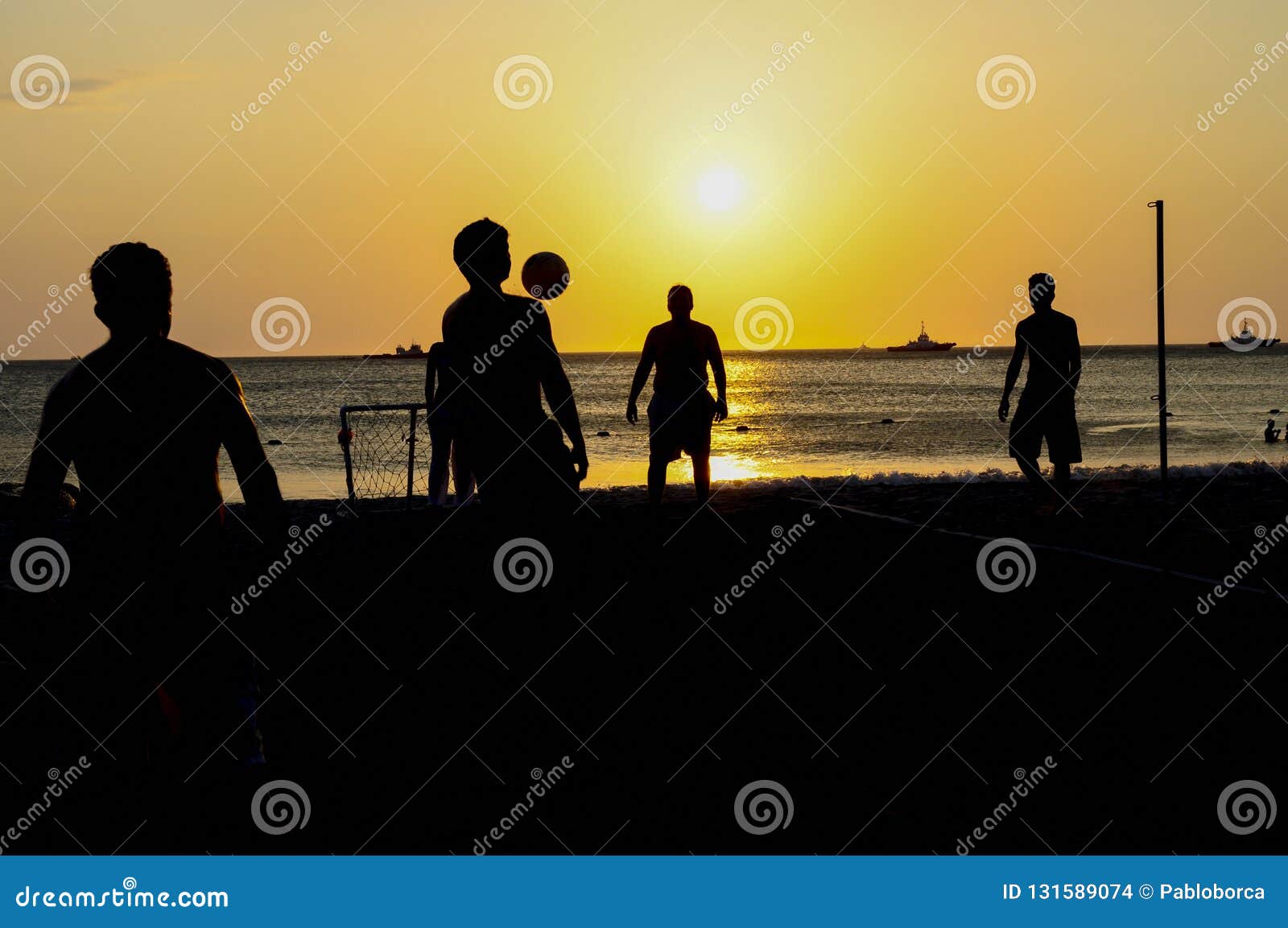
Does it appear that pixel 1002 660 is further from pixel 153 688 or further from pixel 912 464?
pixel 912 464

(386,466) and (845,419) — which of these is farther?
(845,419)

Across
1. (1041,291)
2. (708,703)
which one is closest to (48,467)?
(708,703)

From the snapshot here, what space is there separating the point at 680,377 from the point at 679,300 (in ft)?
2.09

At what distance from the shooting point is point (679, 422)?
11.3 m

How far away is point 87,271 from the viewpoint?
A: 163 inches

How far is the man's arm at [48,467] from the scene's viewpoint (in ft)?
12.9
